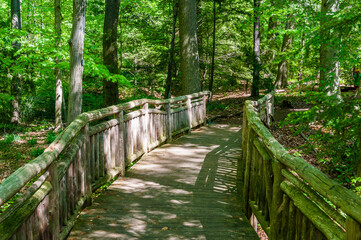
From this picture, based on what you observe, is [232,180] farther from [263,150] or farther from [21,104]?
[21,104]

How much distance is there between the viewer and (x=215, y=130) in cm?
1282

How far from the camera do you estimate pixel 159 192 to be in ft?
18.6

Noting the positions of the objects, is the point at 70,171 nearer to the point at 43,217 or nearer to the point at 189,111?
the point at 43,217

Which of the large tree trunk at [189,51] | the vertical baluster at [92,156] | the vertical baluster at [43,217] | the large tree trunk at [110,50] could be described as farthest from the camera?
the large tree trunk at [189,51]

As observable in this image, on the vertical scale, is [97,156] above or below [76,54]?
below

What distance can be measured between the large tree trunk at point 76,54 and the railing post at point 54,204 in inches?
208

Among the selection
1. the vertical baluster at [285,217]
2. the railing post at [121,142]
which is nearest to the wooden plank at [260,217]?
the vertical baluster at [285,217]

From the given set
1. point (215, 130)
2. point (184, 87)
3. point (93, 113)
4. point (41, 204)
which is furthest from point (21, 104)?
point (41, 204)

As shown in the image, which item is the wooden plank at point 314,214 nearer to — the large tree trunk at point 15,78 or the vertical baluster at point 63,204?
the vertical baluster at point 63,204

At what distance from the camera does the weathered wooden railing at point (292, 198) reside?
7.13 ft

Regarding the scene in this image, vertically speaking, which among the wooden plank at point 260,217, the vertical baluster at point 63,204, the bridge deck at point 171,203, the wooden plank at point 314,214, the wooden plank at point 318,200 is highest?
the wooden plank at point 318,200

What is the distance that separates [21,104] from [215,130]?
10.8 metres

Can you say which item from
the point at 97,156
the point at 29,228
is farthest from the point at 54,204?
the point at 97,156

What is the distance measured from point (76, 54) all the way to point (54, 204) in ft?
19.5
